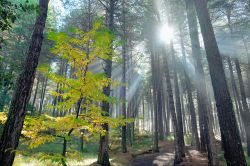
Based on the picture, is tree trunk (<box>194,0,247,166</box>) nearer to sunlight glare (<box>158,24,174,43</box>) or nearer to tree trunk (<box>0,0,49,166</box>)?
tree trunk (<box>0,0,49,166</box>)

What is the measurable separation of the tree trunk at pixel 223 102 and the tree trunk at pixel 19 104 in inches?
240

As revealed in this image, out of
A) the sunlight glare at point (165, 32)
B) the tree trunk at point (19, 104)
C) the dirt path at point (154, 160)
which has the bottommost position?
the dirt path at point (154, 160)

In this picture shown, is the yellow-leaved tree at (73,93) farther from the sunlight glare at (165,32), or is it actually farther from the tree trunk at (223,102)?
the sunlight glare at (165,32)

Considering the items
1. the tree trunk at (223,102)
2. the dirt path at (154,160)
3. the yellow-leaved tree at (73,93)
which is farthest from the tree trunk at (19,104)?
the dirt path at (154,160)

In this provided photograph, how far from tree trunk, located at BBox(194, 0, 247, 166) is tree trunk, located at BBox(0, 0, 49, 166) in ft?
20.0

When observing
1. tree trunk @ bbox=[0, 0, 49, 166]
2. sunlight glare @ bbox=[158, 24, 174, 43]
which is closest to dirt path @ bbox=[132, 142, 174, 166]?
tree trunk @ bbox=[0, 0, 49, 166]

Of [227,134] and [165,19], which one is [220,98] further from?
[165,19]

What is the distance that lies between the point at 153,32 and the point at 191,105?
7.77 meters

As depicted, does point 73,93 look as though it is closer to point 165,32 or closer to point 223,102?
point 223,102

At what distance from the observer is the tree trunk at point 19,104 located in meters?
5.19

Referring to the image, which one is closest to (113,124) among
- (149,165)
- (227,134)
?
(227,134)

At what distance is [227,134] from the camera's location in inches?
251

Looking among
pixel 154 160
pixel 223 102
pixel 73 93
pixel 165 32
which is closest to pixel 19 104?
pixel 73 93

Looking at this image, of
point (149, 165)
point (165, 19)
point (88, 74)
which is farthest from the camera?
point (165, 19)
